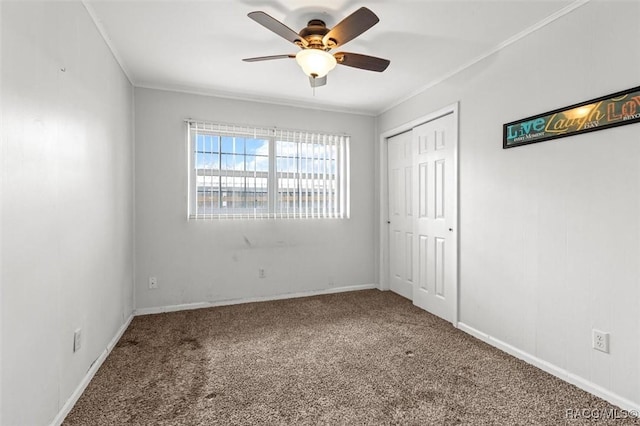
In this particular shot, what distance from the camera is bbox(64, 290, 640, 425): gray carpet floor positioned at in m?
1.78

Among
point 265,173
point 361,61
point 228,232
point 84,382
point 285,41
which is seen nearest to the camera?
point 84,382

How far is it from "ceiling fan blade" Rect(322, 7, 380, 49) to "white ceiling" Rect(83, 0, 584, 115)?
0.70 feet

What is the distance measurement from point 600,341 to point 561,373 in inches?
14.8

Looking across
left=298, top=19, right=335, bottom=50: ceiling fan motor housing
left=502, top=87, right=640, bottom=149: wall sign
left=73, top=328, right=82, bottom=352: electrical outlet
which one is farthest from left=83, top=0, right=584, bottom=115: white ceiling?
left=73, top=328, right=82, bottom=352: electrical outlet

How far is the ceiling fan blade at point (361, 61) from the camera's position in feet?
7.42

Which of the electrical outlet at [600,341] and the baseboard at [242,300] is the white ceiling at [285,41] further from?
the baseboard at [242,300]

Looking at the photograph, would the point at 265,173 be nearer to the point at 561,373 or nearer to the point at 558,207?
the point at 558,207

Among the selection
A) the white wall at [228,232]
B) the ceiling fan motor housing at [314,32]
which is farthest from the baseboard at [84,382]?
the ceiling fan motor housing at [314,32]

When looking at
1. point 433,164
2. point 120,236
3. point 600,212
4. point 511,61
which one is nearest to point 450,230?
point 433,164

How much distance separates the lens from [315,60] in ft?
7.09

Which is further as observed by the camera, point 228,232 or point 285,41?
point 228,232

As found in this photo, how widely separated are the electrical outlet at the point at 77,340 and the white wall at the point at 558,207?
3.08 m

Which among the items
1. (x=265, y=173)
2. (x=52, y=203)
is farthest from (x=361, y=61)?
(x=52, y=203)

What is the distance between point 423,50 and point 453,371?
2.58 metres
